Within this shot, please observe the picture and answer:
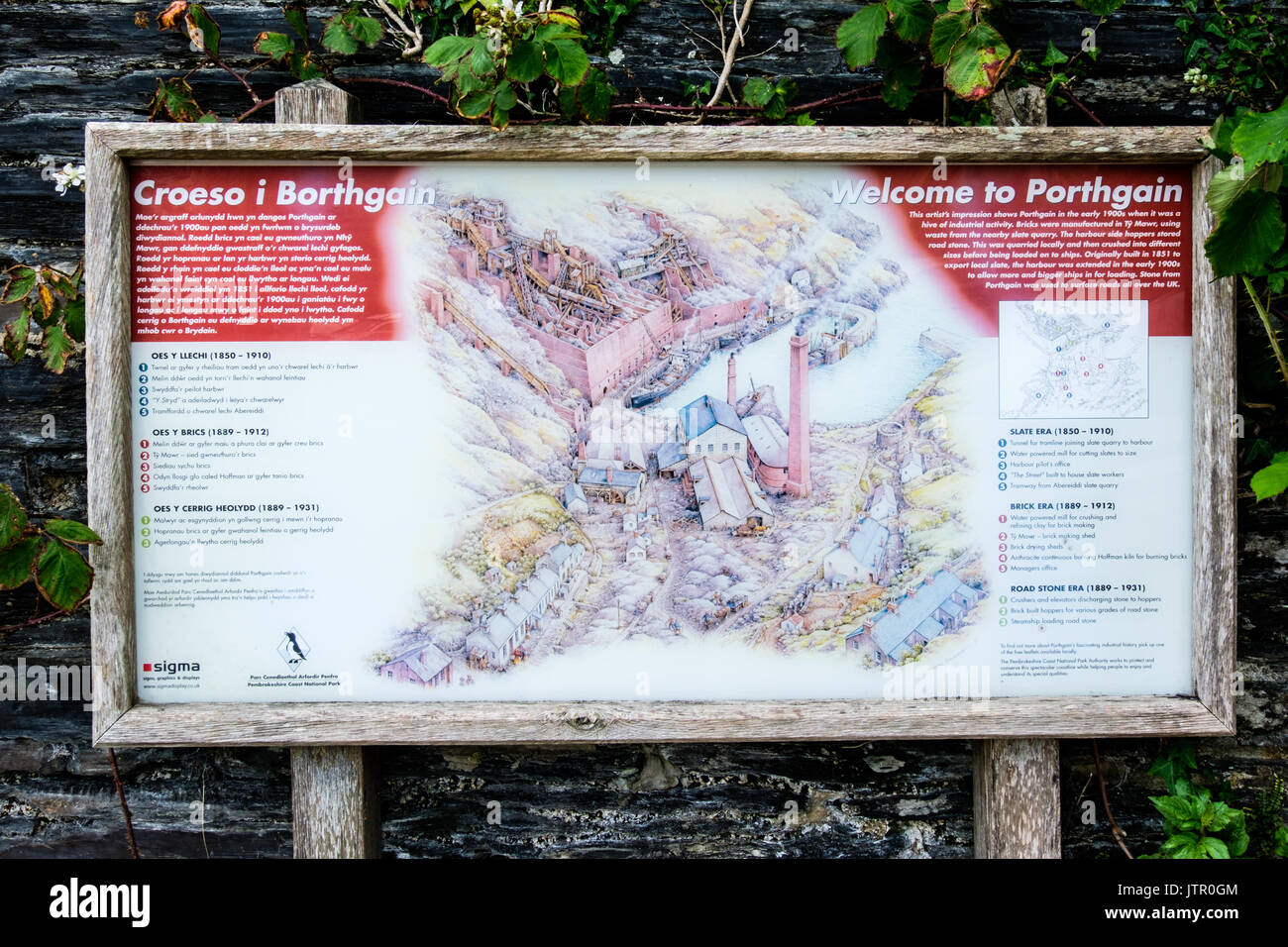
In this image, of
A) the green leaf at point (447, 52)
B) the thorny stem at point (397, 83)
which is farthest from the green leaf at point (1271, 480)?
the thorny stem at point (397, 83)

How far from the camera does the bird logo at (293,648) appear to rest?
6.92 ft

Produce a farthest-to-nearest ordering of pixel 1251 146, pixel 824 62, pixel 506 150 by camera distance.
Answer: pixel 824 62
pixel 506 150
pixel 1251 146

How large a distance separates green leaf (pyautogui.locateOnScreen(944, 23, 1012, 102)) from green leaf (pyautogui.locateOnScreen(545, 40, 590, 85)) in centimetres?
87

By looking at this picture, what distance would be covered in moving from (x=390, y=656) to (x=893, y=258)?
162 cm

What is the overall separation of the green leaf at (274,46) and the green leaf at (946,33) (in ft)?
5.27

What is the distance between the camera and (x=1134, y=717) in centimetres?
211

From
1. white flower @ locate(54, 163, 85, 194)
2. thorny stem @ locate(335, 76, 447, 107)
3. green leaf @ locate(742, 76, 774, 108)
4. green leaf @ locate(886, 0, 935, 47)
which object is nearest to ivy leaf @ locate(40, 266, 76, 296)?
white flower @ locate(54, 163, 85, 194)

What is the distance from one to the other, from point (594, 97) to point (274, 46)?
823 mm

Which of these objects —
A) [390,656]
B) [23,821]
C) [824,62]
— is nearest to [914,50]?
[824,62]

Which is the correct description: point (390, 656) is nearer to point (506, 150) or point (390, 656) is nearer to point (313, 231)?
point (313, 231)

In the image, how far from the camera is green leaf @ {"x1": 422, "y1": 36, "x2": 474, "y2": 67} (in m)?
1.96

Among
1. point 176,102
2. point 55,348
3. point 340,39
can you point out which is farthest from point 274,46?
point 55,348

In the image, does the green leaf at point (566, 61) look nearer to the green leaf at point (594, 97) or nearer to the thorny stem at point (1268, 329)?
the green leaf at point (594, 97)

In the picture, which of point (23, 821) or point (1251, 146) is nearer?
point (1251, 146)
